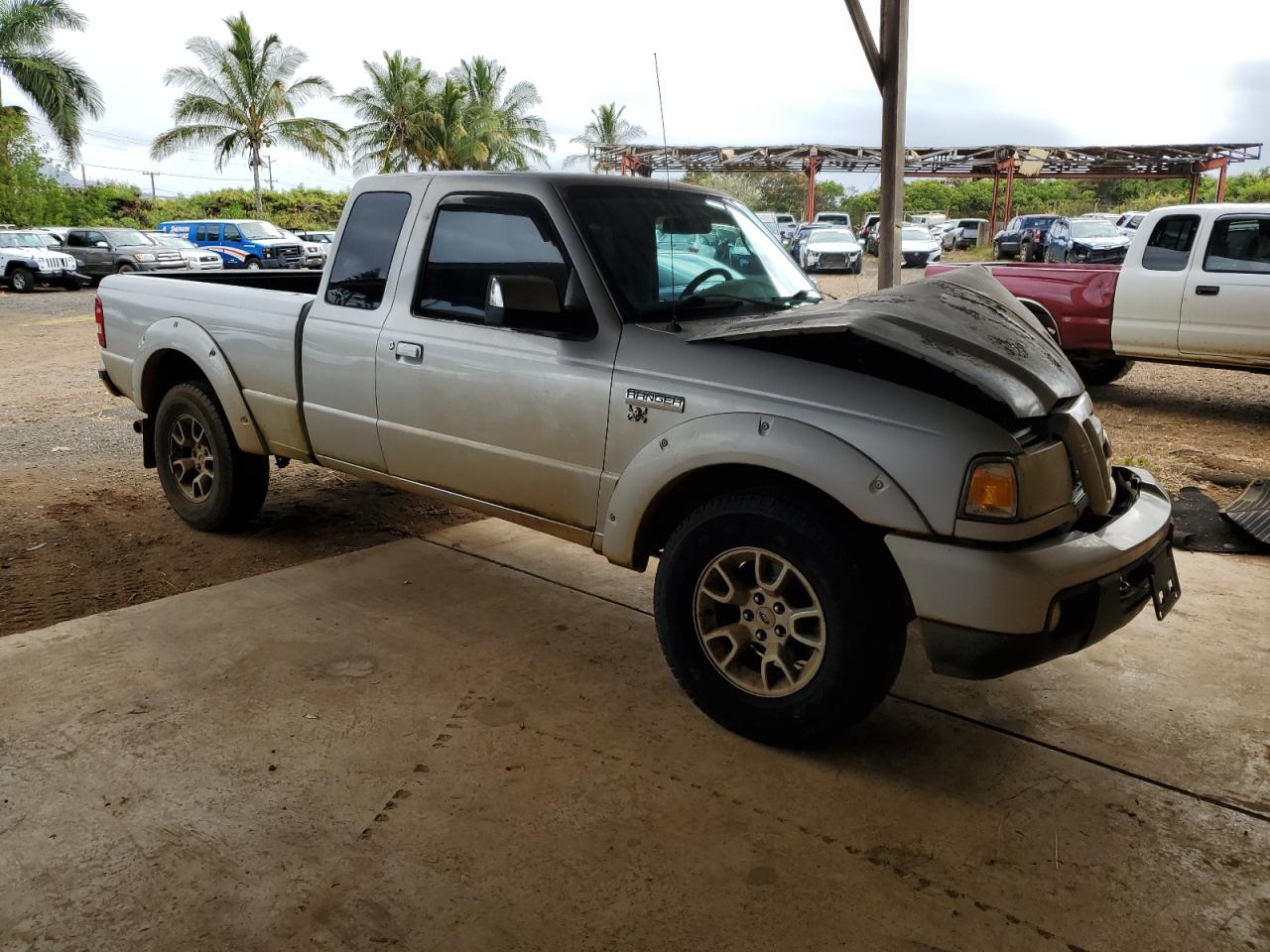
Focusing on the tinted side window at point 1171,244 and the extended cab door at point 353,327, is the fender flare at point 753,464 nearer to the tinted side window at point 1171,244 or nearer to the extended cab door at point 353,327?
the extended cab door at point 353,327

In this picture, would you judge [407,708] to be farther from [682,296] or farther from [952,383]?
[952,383]

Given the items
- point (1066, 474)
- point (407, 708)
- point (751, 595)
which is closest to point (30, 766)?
point (407, 708)

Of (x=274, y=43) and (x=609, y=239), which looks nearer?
(x=609, y=239)

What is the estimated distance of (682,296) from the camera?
3.67 metres

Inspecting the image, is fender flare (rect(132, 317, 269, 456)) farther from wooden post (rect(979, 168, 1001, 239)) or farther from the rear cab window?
wooden post (rect(979, 168, 1001, 239))

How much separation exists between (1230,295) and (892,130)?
329 cm

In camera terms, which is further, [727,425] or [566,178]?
[566,178]

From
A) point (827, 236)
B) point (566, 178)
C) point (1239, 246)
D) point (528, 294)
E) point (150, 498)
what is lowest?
point (150, 498)

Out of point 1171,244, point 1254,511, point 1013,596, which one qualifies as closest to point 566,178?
point 1013,596

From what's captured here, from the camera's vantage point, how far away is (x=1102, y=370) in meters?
10.1

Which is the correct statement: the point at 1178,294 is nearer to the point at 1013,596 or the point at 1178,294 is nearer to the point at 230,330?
the point at 1013,596

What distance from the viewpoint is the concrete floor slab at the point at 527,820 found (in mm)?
2383

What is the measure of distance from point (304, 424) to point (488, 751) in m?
2.12

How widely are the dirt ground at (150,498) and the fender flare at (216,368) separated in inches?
24.7
